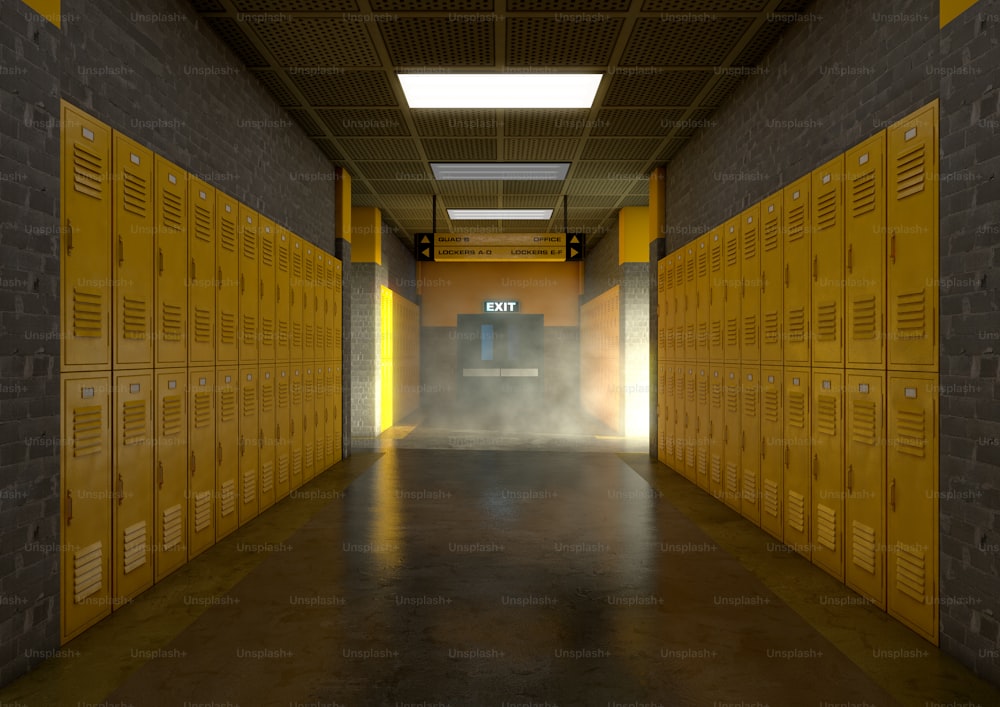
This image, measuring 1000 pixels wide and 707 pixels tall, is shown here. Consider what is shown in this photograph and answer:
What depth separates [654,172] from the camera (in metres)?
7.43

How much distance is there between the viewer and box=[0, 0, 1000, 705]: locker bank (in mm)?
2488

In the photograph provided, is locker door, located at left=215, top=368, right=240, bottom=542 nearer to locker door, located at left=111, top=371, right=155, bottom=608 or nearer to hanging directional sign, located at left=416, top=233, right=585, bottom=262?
locker door, located at left=111, top=371, right=155, bottom=608

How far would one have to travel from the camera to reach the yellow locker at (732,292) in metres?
4.91

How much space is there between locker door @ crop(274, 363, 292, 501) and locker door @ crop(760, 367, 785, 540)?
3989 millimetres

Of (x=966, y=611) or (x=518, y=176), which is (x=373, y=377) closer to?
(x=518, y=176)

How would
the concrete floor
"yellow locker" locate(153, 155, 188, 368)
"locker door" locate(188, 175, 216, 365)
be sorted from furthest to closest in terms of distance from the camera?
"locker door" locate(188, 175, 216, 365)
"yellow locker" locate(153, 155, 188, 368)
the concrete floor

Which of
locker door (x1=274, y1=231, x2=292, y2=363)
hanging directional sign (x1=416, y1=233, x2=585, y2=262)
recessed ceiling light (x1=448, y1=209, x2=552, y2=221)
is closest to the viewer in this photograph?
locker door (x1=274, y1=231, x2=292, y2=363)

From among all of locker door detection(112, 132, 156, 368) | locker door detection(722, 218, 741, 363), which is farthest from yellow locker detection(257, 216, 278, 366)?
locker door detection(722, 218, 741, 363)

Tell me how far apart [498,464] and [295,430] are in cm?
238

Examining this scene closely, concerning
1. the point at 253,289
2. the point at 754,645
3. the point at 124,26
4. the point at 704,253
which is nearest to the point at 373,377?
the point at 253,289

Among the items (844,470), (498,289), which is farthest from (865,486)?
(498,289)

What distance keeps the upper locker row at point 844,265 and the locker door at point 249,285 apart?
12.8 ft

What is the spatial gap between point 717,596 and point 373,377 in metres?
6.75

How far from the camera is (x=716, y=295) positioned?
17.7 feet
